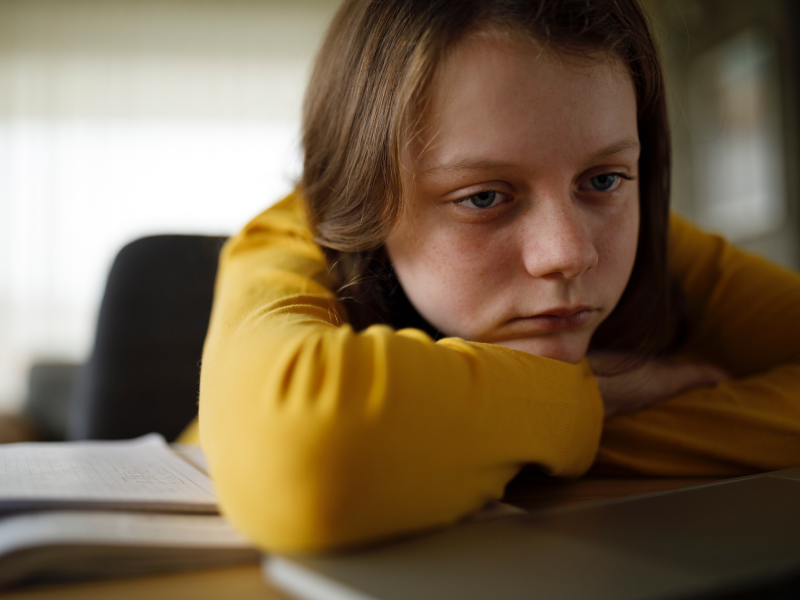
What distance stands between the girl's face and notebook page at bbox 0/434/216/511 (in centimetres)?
25

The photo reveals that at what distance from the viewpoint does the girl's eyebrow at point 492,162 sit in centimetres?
45

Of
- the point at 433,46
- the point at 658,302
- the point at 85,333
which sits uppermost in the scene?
the point at 433,46

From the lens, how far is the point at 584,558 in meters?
0.28

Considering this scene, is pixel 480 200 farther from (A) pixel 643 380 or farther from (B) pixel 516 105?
(A) pixel 643 380

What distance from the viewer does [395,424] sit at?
1.03 feet

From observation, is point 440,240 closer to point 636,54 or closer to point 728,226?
point 636,54

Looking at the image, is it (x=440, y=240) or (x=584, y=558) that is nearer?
(x=584, y=558)

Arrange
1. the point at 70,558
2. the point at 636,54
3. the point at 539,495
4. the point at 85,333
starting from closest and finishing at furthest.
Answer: the point at 70,558 < the point at 539,495 < the point at 636,54 < the point at 85,333

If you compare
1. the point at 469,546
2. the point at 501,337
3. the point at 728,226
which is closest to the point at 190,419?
the point at 501,337

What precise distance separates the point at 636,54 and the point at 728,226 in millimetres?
2574

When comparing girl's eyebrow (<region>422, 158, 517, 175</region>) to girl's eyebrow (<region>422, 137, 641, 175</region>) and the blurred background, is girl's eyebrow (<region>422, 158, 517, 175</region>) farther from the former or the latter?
the blurred background

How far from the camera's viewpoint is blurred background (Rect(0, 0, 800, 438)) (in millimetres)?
2916

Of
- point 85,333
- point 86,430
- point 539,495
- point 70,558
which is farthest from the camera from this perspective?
point 85,333

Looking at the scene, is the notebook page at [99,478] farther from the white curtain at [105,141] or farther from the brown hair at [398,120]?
the white curtain at [105,141]
